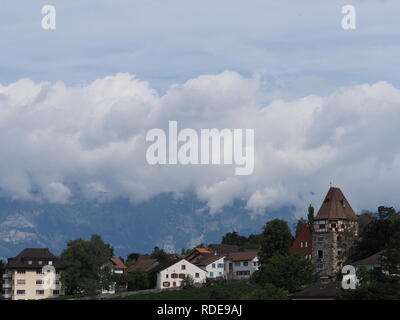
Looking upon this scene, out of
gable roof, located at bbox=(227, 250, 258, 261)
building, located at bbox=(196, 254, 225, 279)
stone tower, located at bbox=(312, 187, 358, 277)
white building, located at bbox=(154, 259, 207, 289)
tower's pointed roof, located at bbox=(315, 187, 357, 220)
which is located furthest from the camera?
building, located at bbox=(196, 254, 225, 279)

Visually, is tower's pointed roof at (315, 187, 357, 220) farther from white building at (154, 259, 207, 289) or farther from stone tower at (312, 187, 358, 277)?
white building at (154, 259, 207, 289)

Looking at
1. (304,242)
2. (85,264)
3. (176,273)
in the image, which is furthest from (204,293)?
(176,273)

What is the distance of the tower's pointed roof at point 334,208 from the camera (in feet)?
554

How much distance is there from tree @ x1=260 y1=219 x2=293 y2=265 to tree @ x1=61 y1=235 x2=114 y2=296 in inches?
1235

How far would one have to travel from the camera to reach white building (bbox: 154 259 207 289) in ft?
588

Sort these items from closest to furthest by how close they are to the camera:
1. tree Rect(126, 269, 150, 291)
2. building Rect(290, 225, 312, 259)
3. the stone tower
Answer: the stone tower, building Rect(290, 225, 312, 259), tree Rect(126, 269, 150, 291)

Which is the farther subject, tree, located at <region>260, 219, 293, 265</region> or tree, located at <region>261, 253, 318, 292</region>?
tree, located at <region>260, 219, 293, 265</region>

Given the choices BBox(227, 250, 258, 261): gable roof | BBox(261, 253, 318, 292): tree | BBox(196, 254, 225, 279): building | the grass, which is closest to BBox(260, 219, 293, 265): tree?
the grass

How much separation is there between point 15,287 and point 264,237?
7163cm

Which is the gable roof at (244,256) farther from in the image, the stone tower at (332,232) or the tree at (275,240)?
the tree at (275,240)

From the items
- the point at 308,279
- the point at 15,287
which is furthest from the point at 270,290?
the point at 15,287

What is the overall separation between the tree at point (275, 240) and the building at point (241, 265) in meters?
33.7

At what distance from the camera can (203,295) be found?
140m

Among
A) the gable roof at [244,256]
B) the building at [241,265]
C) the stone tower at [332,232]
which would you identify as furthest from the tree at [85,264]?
the stone tower at [332,232]
